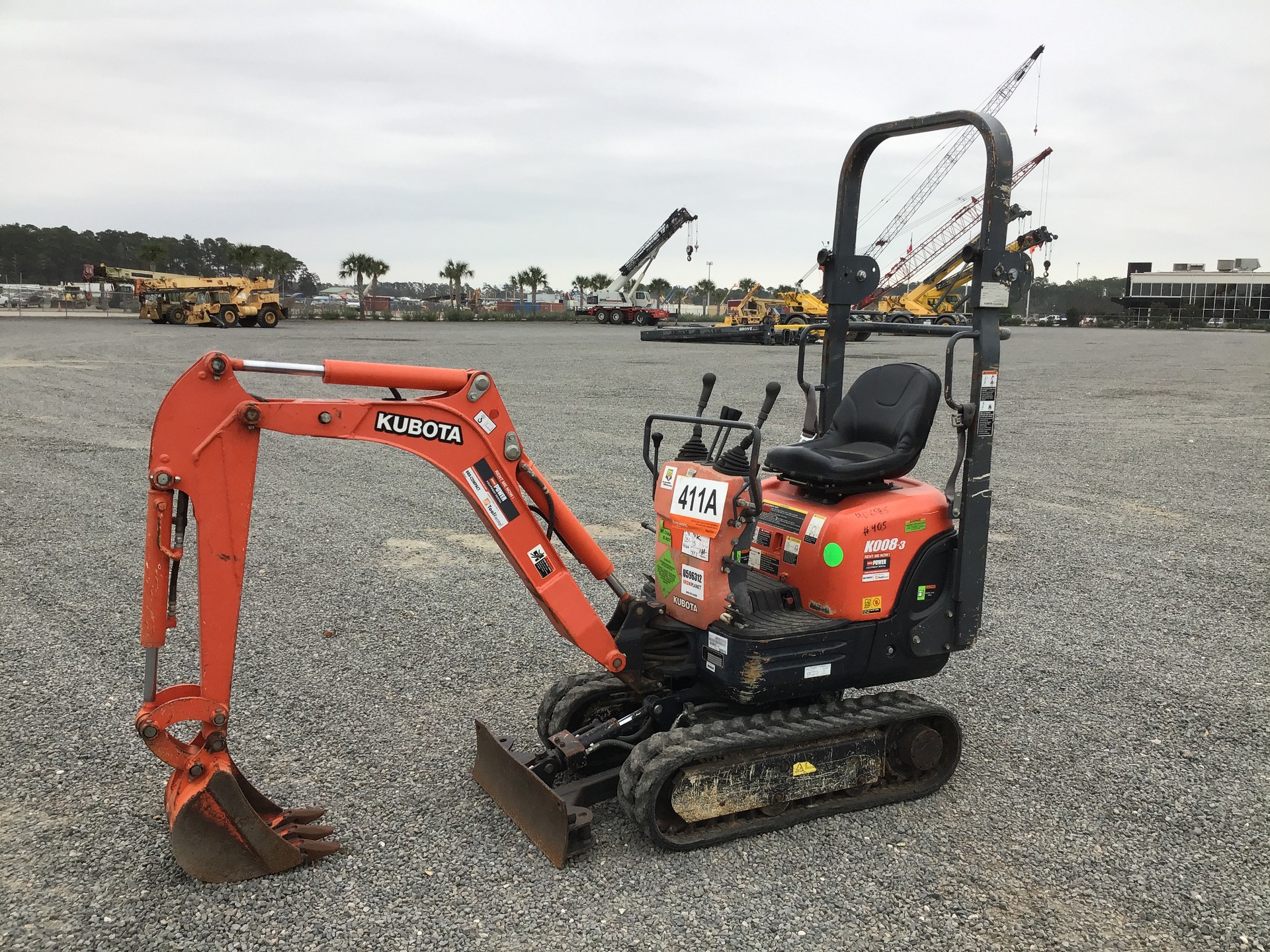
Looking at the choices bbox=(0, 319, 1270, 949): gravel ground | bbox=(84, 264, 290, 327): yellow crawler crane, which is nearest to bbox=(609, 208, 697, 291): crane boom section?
bbox=(84, 264, 290, 327): yellow crawler crane

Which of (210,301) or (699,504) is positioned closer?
(699,504)

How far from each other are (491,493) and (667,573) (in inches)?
38.5

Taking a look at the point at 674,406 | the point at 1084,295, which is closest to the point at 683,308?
the point at 1084,295

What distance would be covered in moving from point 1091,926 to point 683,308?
9412 centimetres

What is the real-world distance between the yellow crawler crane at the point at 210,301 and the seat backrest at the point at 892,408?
148 ft

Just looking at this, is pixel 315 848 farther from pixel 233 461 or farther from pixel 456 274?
pixel 456 274

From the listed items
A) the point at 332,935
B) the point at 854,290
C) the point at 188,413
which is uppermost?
the point at 854,290

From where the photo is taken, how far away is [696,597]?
14.1ft

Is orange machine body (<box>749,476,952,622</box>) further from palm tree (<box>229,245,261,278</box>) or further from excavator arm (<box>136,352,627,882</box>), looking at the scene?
palm tree (<box>229,245,261,278</box>)

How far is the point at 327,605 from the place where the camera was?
680 cm

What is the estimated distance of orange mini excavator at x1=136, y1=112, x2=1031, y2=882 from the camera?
3.57 meters

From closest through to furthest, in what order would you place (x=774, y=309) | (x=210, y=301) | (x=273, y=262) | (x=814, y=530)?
1. (x=814, y=530)
2. (x=210, y=301)
3. (x=774, y=309)
4. (x=273, y=262)

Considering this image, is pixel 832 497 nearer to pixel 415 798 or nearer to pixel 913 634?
pixel 913 634

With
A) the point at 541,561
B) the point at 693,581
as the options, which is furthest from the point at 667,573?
the point at 541,561
